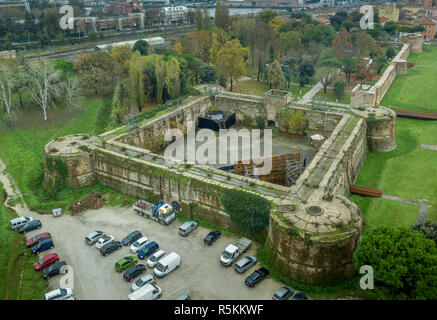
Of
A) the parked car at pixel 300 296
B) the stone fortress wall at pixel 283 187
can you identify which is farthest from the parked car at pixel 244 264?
the parked car at pixel 300 296

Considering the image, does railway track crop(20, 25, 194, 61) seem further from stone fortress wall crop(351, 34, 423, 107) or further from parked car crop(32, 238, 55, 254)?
stone fortress wall crop(351, 34, 423, 107)

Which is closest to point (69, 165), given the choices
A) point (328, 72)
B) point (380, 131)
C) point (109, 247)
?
point (109, 247)

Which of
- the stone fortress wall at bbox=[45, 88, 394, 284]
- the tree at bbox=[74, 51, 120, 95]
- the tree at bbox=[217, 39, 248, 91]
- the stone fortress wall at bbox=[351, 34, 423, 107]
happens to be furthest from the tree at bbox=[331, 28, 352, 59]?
the tree at bbox=[74, 51, 120, 95]

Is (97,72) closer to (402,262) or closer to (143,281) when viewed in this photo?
(143,281)

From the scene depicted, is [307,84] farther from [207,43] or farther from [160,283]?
[160,283]
